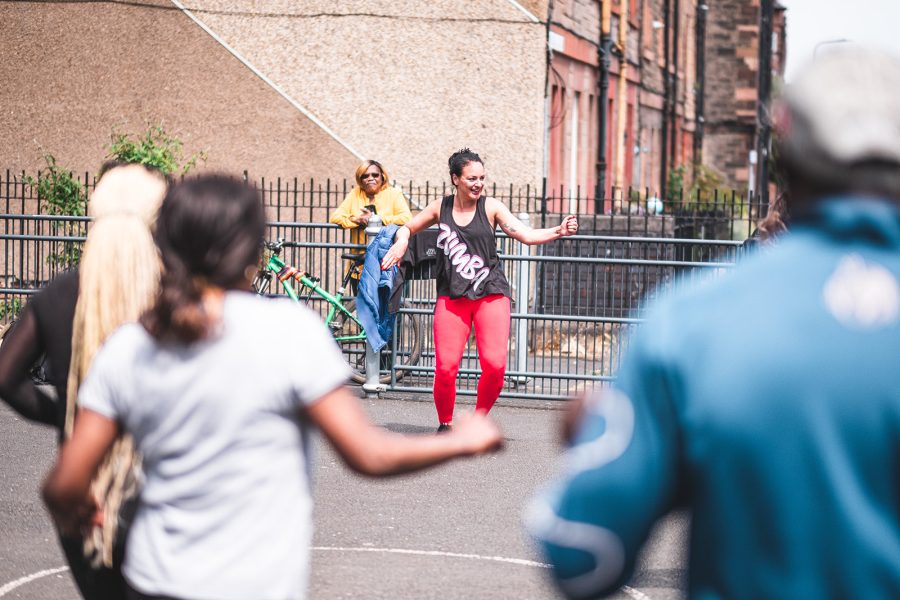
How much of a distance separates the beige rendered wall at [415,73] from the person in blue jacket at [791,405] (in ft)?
58.1

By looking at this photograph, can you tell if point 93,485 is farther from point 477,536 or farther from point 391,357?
point 391,357

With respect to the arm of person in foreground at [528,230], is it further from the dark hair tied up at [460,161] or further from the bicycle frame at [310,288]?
the bicycle frame at [310,288]

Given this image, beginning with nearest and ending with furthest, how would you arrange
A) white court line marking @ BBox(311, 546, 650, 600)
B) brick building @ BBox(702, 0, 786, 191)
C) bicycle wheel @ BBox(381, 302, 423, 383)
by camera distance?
white court line marking @ BBox(311, 546, 650, 600), bicycle wheel @ BBox(381, 302, 423, 383), brick building @ BBox(702, 0, 786, 191)

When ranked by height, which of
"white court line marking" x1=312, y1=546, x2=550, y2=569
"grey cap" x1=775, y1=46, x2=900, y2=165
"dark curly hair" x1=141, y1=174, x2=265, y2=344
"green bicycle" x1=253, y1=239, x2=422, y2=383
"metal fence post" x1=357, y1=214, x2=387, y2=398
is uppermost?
"grey cap" x1=775, y1=46, x2=900, y2=165

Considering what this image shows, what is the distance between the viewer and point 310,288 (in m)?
12.5

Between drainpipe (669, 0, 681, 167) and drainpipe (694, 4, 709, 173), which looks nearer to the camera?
drainpipe (669, 0, 681, 167)

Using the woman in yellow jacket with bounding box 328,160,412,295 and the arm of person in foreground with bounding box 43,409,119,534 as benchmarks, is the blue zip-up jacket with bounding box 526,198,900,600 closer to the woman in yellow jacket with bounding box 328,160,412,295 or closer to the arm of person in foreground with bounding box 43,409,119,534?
the arm of person in foreground with bounding box 43,409,119,534

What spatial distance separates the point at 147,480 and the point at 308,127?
16.8m

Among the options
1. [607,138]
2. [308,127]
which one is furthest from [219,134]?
[607,138]

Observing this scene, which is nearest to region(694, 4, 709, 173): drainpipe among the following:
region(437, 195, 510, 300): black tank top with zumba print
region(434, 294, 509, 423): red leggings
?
region(437, 195, 510, 300): black tank top with zumba print

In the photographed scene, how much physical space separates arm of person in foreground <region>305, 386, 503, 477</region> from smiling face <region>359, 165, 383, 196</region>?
9.34 metres

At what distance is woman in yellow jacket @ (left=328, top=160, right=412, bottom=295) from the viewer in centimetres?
1202

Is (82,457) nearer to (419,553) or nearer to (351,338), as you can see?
(419,553)

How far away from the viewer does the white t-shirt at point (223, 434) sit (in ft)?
8.69
